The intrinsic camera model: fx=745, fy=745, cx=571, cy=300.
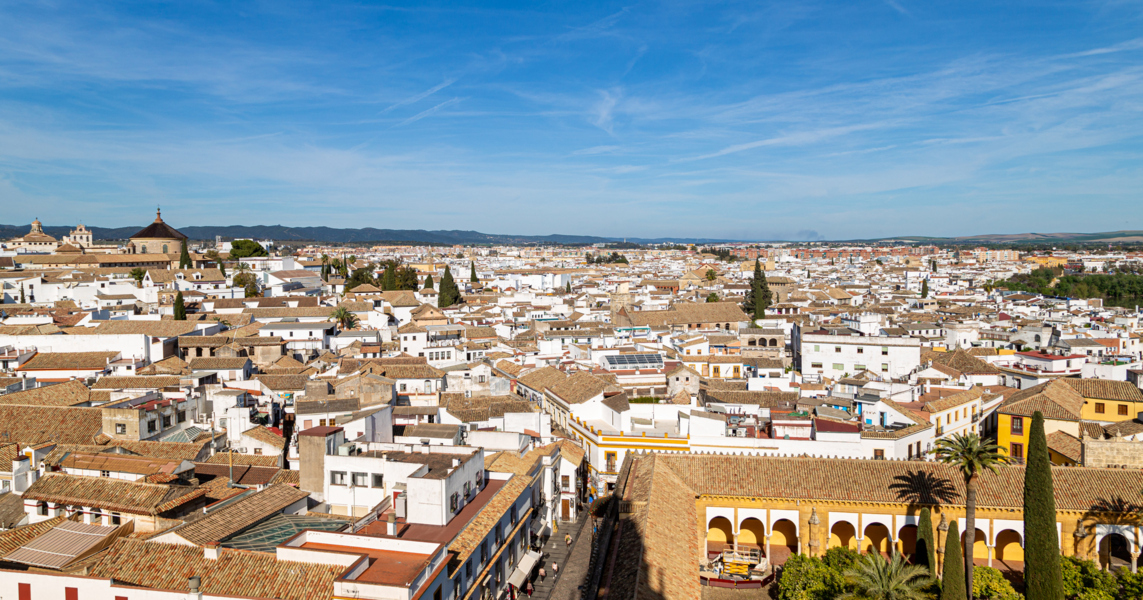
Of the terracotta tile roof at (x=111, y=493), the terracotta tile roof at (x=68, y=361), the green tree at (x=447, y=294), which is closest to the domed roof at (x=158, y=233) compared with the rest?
the green tree at (x=447, y=294)

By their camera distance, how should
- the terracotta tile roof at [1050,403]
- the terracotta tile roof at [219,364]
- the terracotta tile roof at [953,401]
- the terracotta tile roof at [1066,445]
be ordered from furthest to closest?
the terracotta tile roof at [219,364]
the terracotta tile roof at [953,401]
the terracotta tile roof at [1050,403]
the terracotta tile roof at [1066,445]

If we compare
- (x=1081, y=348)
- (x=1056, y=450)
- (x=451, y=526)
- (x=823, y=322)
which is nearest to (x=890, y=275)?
(x=823, y=322)

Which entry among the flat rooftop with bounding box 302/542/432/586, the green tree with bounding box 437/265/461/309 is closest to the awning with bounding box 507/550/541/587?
the flat rooftop with bounding box 302/542/432/586

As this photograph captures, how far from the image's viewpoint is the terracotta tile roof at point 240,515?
45.7ft

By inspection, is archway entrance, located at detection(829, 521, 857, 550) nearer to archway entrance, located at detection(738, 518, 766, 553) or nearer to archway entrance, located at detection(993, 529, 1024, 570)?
archway entrance, located at detection(738, 518, 766, 553)

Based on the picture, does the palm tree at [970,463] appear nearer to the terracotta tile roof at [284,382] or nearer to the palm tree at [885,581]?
the palm tree at [885,581]

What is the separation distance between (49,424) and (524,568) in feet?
51.4

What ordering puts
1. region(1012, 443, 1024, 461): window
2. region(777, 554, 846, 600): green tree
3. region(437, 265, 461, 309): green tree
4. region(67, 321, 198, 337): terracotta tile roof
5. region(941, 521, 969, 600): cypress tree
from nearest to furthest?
region(941, 521, 969, 600): cypress tree, region(777, 554, 846, 600): green tree, region(1012, 443, 1024, 461): window, region(67, 321, 198, 337): terracotta tile roof, region(437, 265, 461, 309): green tree

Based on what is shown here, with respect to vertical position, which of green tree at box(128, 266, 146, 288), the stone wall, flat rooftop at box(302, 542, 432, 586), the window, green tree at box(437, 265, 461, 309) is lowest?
the window

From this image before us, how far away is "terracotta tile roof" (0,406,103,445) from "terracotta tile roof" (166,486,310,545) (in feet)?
27.9

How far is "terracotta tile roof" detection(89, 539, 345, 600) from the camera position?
12500 mm

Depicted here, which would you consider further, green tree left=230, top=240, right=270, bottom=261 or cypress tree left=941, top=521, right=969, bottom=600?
green tree left=230, top=240, right=270, bottom=261

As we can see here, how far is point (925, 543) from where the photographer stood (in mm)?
17953

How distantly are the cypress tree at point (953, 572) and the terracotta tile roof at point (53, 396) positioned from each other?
26342 millimetres
